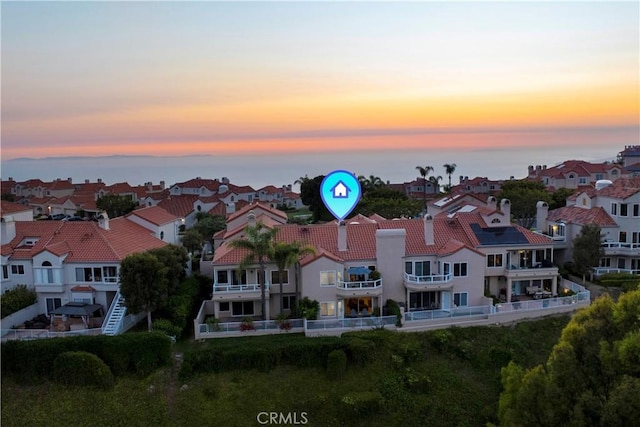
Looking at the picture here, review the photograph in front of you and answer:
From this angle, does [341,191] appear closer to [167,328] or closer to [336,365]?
[336,365]

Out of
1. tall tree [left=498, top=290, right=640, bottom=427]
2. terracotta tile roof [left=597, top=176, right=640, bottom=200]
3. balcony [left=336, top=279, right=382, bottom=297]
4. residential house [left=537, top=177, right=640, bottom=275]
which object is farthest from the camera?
terracotta tile roof [left=597, top=176, right=640, bottom=200]

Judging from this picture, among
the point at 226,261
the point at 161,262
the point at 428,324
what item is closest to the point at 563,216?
the point at 428,324

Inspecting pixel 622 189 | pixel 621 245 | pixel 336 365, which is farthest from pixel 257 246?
pixel 622 189

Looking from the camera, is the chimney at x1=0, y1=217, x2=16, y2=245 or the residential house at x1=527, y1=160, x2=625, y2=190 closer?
the chimney at x1=0, y1=217, x2=16, y2=245

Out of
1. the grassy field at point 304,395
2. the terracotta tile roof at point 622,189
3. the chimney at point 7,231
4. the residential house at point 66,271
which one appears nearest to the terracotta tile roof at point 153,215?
the residential house at point 66,271

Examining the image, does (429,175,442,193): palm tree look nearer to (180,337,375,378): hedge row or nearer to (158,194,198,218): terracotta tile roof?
(158,194,198,218): terracotta tile roof

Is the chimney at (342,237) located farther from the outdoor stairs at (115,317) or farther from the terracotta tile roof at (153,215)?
the terracotta tile roof at (153,215)

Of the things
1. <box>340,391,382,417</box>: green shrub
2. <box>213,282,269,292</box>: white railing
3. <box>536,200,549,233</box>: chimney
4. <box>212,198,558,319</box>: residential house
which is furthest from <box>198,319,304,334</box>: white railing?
<box>536,200,549,233</box>: chimney

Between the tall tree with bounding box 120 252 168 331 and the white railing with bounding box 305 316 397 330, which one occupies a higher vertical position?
the tall tree with bounding box 120 252 168 331
